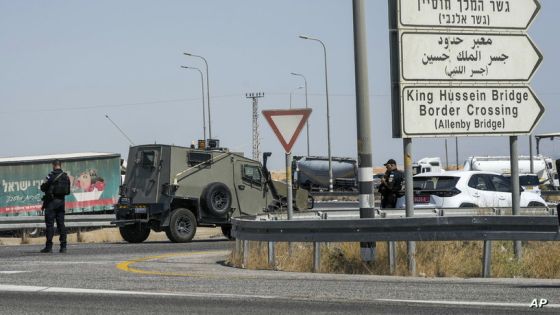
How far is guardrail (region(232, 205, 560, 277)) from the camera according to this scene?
15055mm

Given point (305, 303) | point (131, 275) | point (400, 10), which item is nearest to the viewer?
point (305, 303)

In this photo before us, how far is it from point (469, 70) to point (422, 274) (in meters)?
3.78

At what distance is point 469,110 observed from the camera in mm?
17594

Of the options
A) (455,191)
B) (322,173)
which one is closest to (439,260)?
(455,191)

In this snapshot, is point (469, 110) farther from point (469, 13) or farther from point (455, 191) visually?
point (455, 191)

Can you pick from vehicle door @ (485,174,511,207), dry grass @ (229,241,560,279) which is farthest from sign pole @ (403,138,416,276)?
vehicle door @ (485,174,511,207)

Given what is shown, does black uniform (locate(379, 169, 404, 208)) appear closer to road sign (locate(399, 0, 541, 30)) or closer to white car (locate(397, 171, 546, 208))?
white car (locate(397, 171, 546, 208))

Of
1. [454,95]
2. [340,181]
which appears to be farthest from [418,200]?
[340,181]

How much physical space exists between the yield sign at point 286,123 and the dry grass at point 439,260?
1.70m

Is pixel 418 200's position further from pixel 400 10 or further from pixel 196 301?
pixel 196 301

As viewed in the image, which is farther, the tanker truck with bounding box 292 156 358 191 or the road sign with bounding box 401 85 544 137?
the tanker truck with bounding box 292 156 358 191

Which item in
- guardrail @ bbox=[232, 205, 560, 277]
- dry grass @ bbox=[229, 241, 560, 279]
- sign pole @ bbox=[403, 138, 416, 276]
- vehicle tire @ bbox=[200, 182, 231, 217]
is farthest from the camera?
vehicle tire @ bbox=[200, 182, 231, 217]

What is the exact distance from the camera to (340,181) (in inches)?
3034

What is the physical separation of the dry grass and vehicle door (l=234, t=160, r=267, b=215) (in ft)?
35.4
